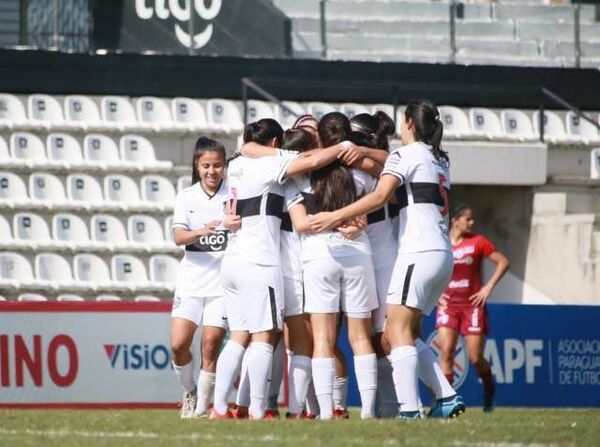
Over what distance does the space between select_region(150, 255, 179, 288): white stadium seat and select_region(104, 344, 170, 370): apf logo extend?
3.57 meters

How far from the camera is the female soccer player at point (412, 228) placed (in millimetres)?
9078

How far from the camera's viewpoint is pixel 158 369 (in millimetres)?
14422

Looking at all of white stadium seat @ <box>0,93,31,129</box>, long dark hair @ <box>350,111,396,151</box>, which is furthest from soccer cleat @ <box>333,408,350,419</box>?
white stadium seat @ <box>0,93,31,129</box>

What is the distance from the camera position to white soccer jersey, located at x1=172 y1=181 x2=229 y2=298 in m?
10.8

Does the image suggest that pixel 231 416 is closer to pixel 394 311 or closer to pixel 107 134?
pixel 394 311

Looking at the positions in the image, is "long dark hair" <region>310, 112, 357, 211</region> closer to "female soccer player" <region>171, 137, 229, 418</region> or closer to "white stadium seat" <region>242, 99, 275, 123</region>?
"female soccer player" <region>171, 137, 229, 418</region>

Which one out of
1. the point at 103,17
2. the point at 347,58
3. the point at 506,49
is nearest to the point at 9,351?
the point at 103,17

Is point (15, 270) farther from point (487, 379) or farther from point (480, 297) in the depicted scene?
point (487, 379)

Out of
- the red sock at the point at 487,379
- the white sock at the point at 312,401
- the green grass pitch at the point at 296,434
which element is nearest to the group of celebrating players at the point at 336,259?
the white sock at the point at 312,401

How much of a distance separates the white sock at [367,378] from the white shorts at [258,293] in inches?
22.6

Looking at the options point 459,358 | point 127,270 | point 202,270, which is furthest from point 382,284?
point 127,270

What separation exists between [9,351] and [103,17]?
5331 millimetres

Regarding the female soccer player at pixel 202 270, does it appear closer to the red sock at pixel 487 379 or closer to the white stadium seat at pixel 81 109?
the red sock at pixel 487 379

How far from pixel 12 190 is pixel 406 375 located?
413 inches
